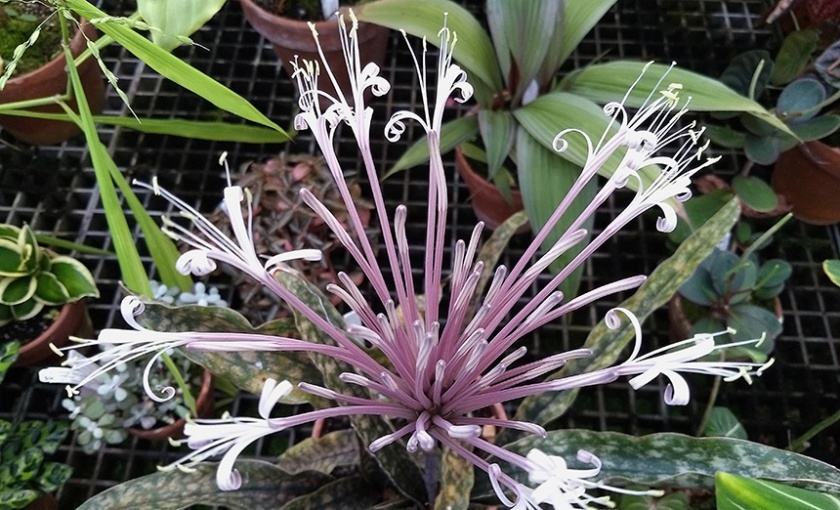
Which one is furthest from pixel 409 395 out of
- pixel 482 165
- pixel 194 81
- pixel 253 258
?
pixel 482 165

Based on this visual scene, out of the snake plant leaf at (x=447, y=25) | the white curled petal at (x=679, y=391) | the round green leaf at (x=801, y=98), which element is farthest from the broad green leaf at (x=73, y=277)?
the round green leaf at (x=801, y=98)

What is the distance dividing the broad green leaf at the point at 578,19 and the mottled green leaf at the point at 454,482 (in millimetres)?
562

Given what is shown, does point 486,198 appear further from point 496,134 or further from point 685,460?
point 685,460

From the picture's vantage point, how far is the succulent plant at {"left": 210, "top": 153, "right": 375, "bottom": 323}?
92 centimetres

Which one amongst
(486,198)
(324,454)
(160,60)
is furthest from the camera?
(486,198)

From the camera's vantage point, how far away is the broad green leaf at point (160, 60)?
0.54 metres

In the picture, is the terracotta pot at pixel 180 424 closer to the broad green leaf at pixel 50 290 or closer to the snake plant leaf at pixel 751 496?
the broad green leaf at pixel 50 290

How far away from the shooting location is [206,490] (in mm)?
581

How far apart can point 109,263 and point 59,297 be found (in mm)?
194

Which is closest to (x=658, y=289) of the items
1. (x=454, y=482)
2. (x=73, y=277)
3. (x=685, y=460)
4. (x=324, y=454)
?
(x=685, y=460)

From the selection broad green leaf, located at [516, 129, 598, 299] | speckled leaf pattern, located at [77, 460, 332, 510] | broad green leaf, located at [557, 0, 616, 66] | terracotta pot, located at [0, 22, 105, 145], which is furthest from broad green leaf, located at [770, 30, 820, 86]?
terracotta pot, located at [0, 22, 105, 145]

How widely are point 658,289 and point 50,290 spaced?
0.72 meters

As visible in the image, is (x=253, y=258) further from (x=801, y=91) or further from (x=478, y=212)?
(x=801, y=91)

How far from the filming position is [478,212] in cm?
105
